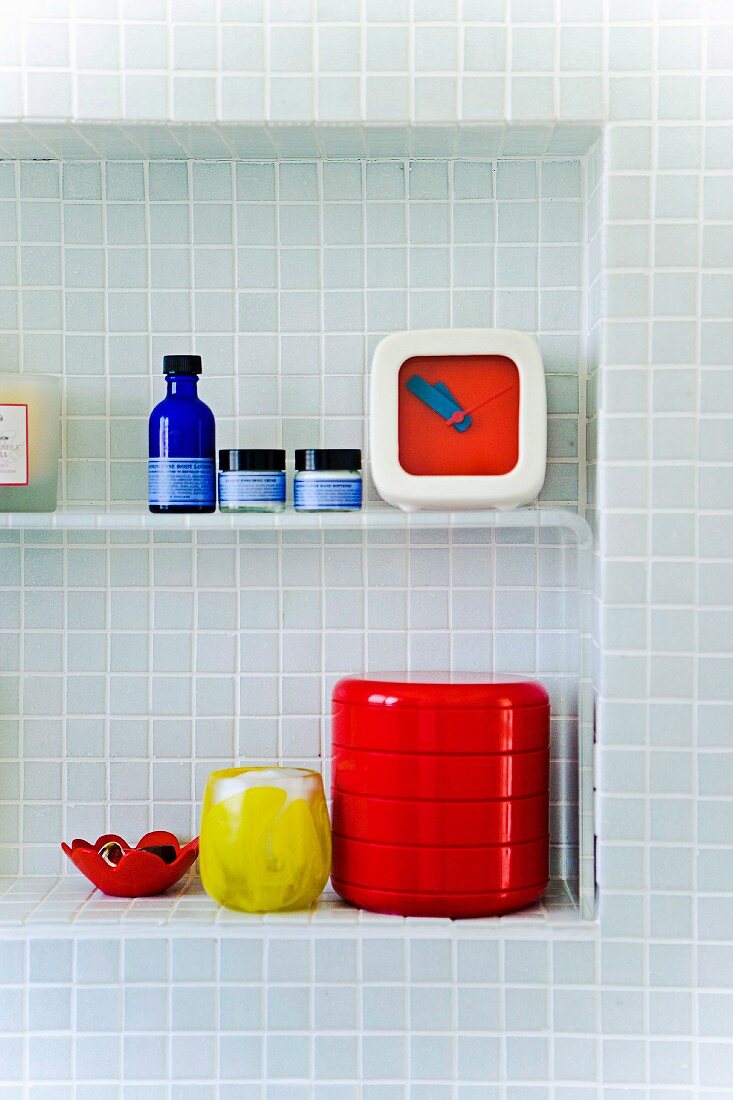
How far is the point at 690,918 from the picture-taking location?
3.67 ft

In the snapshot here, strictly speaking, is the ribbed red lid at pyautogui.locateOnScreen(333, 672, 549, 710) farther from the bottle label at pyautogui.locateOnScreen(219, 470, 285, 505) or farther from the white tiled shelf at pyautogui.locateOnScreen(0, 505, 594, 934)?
the bottle label at pyautogui.locateOnScreen(219, 470, 285, 505)

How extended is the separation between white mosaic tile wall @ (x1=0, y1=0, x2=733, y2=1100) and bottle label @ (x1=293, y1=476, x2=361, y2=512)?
0.81 ft

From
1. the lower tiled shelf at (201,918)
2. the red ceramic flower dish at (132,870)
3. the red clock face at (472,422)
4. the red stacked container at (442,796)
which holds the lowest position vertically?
the lower tiled shelf at (201,918)

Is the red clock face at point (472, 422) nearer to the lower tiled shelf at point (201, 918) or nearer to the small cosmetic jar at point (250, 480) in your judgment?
the small cosmetic jar at point (250, 480)

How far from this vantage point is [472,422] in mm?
1213

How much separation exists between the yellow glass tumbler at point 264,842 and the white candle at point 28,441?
0.35m

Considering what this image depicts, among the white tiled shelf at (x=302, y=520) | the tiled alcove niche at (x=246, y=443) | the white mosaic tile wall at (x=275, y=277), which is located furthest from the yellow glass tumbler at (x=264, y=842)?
the white mosaic tile wall at (x=275, y=277)

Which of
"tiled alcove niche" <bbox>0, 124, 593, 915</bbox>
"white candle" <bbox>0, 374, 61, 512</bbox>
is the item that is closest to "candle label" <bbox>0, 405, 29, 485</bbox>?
"white candle" <bbox>0, 374, 61, 512</bbox>

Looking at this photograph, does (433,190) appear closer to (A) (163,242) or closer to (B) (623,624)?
(A) (163,242)

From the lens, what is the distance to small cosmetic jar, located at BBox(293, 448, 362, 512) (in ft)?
3.76

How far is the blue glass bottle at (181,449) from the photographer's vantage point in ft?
3.78

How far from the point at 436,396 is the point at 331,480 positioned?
0.16 metres

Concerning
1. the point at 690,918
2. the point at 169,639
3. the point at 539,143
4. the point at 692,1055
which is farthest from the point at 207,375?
the point at 692,1055

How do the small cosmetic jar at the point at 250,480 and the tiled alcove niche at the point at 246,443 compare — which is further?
the tiled alcove niche at the point at 246,443
